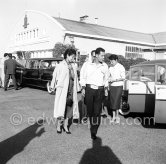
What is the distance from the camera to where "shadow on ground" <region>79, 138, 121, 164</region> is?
4.12 meters

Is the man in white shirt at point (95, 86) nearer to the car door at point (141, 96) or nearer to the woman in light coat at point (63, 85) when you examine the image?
the woman in light coat at point (63, 85)

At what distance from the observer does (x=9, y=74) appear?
1299cm

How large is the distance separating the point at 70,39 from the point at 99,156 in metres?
20.9

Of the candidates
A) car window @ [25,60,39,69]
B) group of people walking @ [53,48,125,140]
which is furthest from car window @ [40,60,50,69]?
group of people walking @ [53,48,125,140]

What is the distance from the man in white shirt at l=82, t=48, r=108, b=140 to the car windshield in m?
1.88

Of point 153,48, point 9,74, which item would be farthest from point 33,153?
point 153,48

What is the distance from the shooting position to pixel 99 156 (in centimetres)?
435

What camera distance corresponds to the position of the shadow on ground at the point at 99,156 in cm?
412

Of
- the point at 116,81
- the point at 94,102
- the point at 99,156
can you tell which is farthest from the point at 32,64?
the point at 99,156

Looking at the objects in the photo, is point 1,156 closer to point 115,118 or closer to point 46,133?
point 46,133

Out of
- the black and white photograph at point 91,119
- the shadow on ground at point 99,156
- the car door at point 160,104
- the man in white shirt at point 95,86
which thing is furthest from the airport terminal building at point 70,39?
the shadow on ground at point 99,156

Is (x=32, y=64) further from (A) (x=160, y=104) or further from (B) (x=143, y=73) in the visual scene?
(A) (x=160, y=104)

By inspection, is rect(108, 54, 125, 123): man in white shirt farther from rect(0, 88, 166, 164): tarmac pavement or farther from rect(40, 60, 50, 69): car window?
rect(40, 60, 50, 69): car window

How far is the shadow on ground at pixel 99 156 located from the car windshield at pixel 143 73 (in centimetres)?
284
